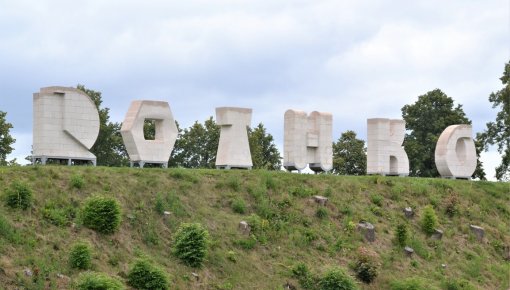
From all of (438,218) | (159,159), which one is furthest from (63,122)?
(438,218)

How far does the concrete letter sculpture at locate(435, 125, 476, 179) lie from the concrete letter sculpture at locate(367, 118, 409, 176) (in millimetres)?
2625

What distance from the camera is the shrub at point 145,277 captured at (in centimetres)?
3603

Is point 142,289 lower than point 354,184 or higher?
lower

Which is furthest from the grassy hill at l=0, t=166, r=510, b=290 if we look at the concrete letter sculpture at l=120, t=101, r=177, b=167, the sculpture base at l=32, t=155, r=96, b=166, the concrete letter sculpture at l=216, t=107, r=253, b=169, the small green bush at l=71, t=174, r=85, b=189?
the sculpture base at l=32, t=155, r=96, b=166

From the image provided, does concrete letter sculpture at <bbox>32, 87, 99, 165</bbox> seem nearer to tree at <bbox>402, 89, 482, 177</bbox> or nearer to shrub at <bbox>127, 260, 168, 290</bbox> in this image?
shrub at <bbox>127, 260, 168, 290</bbox>

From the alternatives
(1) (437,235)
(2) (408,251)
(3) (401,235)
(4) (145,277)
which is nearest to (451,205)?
(1) (437,235)

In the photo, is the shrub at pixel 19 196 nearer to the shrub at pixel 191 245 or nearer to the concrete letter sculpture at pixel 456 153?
the shrub at pixel 191 245

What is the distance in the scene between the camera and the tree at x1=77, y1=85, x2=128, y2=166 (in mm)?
65688

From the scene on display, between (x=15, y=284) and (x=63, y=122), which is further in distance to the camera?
(x=63, y=122)

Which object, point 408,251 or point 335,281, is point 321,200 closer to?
point 408,251

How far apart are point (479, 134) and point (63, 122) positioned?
40.2 metres

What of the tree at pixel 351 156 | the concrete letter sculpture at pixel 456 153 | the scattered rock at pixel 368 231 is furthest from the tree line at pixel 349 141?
the scattered rock at pixel 368 231

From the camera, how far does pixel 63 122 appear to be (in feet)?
147

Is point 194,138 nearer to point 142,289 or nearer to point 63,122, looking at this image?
point 63,122
